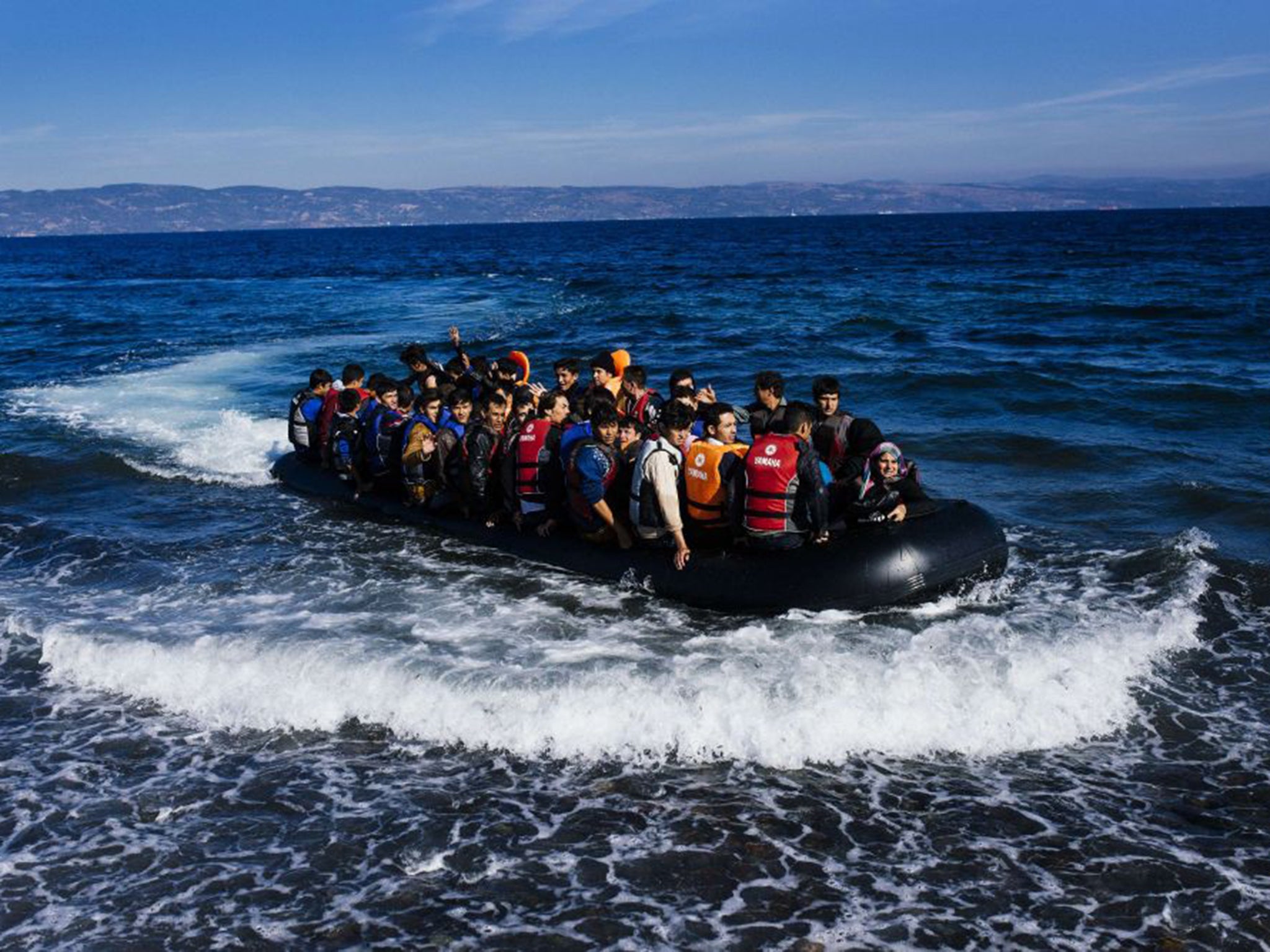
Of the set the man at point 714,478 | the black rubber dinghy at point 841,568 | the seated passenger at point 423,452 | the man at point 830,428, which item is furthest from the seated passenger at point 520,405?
the man at point 830,428

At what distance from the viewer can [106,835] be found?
18.8 feet

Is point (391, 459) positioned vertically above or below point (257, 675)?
above

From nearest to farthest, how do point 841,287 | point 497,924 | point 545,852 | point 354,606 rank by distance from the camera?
1. point 497,924
2. point 545,852
3. point 354,606
4. point 841,287

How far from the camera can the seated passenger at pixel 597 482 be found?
8.61 metres

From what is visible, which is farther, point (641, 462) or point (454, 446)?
point (454, 446)

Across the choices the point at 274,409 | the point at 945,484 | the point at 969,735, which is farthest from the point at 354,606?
the point at 274,409

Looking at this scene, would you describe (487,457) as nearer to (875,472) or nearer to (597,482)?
(597,482)

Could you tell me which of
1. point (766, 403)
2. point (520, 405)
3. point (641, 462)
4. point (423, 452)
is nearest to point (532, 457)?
point (520, 405)

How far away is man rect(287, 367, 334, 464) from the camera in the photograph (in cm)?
1245

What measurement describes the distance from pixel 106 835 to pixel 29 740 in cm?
150

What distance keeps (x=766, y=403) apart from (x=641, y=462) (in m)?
1.23

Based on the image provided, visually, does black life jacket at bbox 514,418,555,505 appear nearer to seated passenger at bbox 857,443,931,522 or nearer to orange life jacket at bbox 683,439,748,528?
orange life jacket at bbox 683,439,748,528

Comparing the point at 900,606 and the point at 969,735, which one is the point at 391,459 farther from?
the point at 969,735

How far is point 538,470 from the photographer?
370 inches
